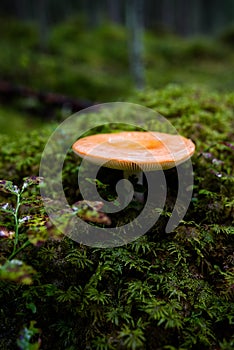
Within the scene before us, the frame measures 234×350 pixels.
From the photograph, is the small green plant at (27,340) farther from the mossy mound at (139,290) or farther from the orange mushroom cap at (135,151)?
the orange mushroom cap at (135,151)

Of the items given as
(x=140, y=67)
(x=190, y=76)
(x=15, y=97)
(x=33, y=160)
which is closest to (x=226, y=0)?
(x=190, y=76)

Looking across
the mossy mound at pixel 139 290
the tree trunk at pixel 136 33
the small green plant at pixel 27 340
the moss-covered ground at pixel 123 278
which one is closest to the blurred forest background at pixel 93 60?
the tree trunk at pixel 136 33

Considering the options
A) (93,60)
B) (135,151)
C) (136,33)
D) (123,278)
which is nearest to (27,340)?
(123,278)

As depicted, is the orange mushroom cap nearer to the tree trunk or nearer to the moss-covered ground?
the moss-covered ground

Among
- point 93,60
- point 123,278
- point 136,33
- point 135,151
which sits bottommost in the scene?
point 93,60

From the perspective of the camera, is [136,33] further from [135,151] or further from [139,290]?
[139,290]

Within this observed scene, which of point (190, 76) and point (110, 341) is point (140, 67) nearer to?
point (190, 76)

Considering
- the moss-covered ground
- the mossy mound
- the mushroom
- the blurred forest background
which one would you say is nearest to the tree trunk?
the blurred forest background

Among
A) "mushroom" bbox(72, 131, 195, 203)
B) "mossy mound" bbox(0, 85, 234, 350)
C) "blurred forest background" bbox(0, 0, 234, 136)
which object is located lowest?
"blurred forest background" bbox(0, 0, 234, 136)
